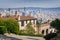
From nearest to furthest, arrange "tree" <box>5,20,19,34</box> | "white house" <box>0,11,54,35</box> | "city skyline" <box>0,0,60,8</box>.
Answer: "city skyline" <box>0,0,60,8</box>
"tree" <box>5,20,19,34</box>
"white house" <box>0,11,54,35</box>

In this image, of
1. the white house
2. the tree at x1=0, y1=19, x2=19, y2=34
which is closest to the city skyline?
the tree at x1=0, y1=19, x2=19, y2=34

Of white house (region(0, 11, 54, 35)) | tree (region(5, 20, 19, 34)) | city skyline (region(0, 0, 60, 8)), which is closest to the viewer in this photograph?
city skyline (region(0, 0, 60, 8))

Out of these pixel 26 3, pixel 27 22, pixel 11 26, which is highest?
pixel 26 3

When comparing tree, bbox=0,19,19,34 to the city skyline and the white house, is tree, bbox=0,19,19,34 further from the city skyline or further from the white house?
the white house

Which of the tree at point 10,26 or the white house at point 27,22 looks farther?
the white house at point 27,22

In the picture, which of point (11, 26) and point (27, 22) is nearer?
point (11, 26)

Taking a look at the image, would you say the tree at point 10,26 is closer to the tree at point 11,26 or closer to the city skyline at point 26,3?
the tree at point 11,26

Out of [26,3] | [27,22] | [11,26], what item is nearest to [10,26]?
[11,26]

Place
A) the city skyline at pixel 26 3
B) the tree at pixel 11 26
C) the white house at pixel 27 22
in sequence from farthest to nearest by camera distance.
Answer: the white house at pixel 27 22 → the tree at pixel 11 26 → the city skyline at pixel 26 3

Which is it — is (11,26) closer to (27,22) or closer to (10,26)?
(10,26)

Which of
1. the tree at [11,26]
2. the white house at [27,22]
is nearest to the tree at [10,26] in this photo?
the tree at [11,26]

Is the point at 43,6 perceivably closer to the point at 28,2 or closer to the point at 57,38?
the point at 28,2

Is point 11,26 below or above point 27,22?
above

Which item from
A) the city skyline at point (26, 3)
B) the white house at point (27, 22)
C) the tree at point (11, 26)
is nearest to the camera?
the city skyline at point (26, 3)
